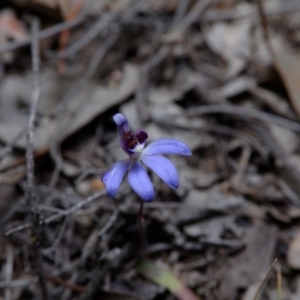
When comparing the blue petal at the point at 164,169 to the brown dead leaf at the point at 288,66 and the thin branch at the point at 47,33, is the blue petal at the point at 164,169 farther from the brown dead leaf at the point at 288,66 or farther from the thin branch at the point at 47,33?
the thin branch at the point at 47,33

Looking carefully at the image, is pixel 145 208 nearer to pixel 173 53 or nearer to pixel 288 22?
pixel 173 53

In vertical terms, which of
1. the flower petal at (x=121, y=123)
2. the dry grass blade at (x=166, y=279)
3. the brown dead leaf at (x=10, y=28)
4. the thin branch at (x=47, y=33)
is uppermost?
the brown dead leaf at (x=10, y=28)

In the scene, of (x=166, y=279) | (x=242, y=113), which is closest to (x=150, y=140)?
(x=242, y=113)

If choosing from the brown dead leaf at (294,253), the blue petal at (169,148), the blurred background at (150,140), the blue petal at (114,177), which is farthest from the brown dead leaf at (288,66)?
the blue petal at (114,177)

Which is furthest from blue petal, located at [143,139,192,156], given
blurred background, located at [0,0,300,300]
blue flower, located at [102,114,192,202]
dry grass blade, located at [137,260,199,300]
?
dry grass blade, located at [137,260,199,300]

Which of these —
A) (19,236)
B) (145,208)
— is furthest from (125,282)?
(19,236)

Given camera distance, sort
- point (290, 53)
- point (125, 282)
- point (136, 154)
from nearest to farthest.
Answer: point (136, 154) → point (125, 282) → point (290, 53)

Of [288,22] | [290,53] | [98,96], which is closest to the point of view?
[98,96]

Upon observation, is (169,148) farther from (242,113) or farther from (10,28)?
(10,28)
